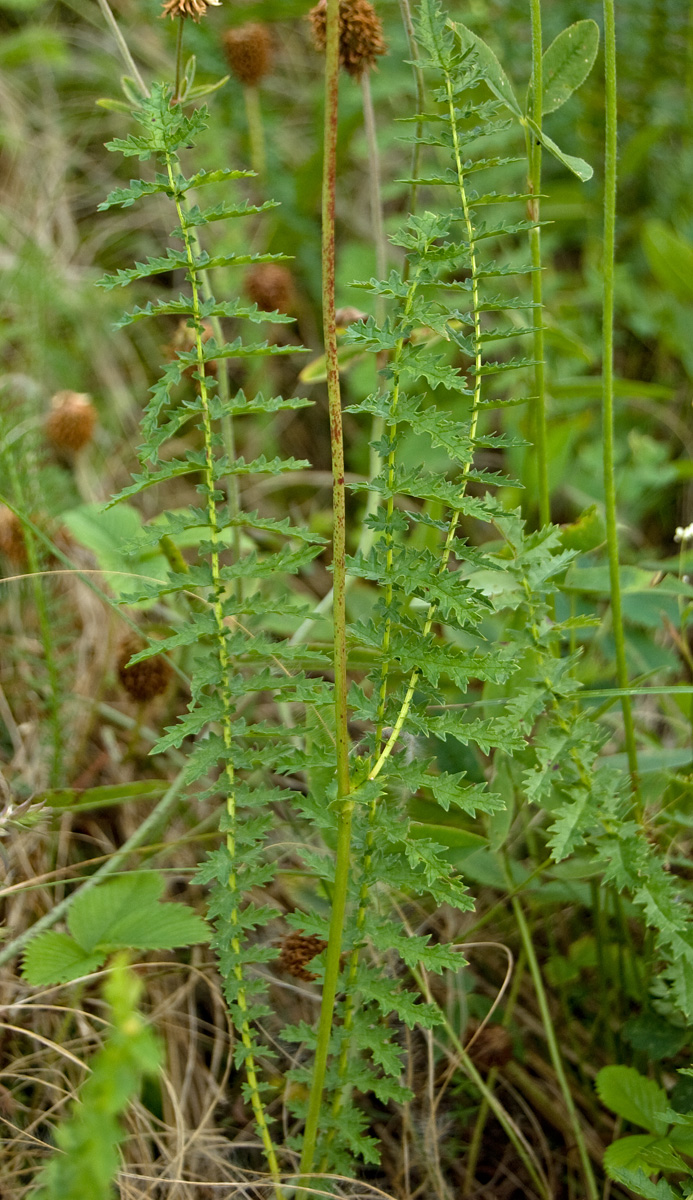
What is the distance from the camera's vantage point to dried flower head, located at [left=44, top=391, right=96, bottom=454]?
1905 mm

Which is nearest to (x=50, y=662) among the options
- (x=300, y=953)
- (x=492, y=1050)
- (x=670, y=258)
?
(x=300, y=953)

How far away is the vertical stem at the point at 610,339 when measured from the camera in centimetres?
110

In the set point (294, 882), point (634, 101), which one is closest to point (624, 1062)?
point (294, 882)

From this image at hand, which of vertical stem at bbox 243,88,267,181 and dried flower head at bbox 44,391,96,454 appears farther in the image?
vertical stem at bbox 243,88,267,181

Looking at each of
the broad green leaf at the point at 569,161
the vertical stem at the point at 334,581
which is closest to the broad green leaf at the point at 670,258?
the broad green leaf at the point at 569,161

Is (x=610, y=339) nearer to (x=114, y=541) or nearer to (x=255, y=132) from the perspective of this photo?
(x=114, y=541)

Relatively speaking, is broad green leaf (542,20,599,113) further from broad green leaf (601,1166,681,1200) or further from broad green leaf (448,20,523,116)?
broad green leaf (601,1166,681,1200)

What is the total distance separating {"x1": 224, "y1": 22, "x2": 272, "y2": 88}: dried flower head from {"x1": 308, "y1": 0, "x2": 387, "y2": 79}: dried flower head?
73cm

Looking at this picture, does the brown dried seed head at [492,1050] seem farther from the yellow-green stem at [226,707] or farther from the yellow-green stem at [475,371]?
the yellow-green stem at [475,371]

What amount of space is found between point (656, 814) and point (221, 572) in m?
0.60

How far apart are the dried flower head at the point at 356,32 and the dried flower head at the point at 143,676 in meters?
0.92

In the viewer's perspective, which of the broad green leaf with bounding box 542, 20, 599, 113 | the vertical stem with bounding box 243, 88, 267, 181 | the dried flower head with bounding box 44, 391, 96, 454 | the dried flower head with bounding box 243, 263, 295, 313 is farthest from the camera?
the vertical stem with bounding box 243, 88, 267, 181

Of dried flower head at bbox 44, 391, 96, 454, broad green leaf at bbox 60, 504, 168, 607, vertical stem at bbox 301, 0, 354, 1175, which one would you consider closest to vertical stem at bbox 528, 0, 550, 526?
vertical stem at bbox 301, 0, 354, 1175

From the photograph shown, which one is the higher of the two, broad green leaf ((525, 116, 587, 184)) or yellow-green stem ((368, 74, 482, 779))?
broad green leaf ((525, 116, 587, 184))
